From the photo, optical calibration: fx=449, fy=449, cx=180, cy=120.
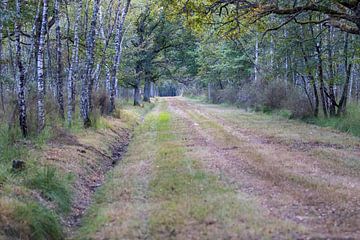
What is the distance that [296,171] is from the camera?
1039 cm

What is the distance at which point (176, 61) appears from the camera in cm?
4744

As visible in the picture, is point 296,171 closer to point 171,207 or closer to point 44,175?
point 171,207

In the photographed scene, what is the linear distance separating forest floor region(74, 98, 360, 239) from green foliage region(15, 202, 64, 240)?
0.38m

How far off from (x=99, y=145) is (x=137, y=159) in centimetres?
226

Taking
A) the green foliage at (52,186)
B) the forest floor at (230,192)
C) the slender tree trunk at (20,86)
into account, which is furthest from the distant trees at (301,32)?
the green foliage at (52,186)

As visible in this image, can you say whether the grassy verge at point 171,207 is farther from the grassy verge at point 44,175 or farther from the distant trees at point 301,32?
the distant trees at point 301,32

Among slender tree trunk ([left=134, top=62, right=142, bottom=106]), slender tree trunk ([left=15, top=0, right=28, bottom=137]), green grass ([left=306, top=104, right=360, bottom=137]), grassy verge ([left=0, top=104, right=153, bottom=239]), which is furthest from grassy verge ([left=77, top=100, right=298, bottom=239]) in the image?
slender tree trunk ([left=134, top=62, right=142, bottom=106])

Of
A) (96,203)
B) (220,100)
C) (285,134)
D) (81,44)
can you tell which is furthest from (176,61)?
(96,203)

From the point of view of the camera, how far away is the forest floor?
6.48m

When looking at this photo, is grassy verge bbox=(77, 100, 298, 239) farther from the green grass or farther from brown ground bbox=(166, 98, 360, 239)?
the green grass

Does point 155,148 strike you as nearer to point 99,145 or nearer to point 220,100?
point 99,145

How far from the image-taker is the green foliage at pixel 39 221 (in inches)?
254

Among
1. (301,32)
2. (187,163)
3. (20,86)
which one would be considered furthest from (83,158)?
(301,32)

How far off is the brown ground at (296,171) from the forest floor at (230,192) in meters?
0.02
